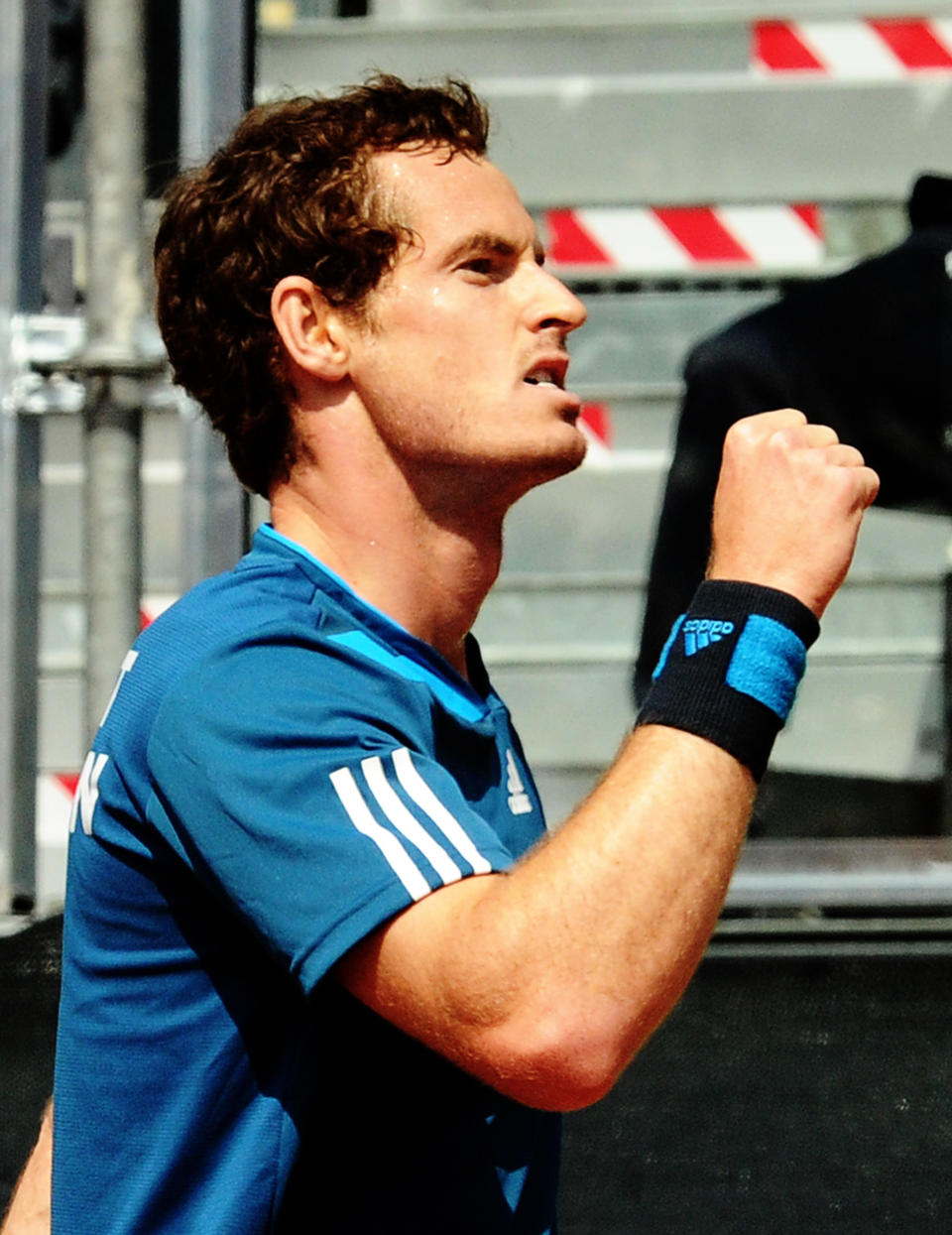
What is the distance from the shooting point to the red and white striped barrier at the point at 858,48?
A: 142 inches

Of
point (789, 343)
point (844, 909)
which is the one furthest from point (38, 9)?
point (844, 909)

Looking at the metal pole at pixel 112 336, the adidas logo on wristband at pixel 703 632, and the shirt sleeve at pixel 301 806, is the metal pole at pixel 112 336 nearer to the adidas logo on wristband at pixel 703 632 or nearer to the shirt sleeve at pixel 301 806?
the shirt sleeve at pixel 301 806

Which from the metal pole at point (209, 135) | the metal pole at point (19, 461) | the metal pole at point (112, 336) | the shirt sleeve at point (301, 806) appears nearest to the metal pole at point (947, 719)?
the metal pole at point (209, 135)

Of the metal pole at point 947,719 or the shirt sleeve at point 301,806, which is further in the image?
the metal pole at point 947,719

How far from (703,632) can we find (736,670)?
1.8 inches

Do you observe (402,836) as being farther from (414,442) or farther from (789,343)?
(789,343)

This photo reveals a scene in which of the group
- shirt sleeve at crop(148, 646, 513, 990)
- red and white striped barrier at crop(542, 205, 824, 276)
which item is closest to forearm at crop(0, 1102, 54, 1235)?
shirt sleeve at crop(148, 646, 513, 990)

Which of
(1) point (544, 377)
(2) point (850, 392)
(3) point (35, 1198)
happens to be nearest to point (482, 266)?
(1) point (544, 377)

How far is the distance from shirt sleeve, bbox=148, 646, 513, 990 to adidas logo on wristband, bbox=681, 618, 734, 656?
21cm

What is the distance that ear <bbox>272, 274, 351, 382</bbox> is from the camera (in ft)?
5.59

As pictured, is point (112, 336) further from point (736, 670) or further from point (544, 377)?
point (736, 670)

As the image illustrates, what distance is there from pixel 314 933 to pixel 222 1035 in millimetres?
185

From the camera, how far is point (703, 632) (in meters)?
1.34

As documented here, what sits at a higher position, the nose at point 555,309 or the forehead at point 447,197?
the forehead at point 447,197
